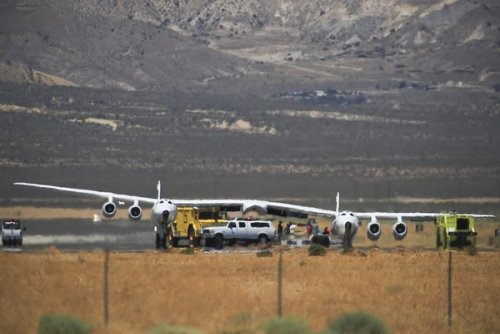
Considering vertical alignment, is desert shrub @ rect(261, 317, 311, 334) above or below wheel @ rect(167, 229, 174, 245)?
below

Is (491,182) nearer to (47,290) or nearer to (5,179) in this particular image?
(5,179)

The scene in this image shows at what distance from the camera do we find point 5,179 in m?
136

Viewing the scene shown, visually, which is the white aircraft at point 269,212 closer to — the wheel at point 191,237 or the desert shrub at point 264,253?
the wheel at point 191,237

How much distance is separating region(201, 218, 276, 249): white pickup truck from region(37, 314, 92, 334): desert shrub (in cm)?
4108

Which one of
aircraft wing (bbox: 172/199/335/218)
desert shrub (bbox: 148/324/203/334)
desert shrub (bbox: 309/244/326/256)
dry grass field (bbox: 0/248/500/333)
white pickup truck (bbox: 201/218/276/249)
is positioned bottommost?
desert shrub (bbox: 148/324/203/334)

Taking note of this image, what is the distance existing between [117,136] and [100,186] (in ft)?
171

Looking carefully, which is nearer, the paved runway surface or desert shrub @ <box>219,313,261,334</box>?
desert shrub @ <box>219,313,261,334</box>

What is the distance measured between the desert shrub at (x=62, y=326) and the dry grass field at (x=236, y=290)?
0.97 metres

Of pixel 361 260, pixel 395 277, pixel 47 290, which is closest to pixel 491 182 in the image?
pixel 361 260

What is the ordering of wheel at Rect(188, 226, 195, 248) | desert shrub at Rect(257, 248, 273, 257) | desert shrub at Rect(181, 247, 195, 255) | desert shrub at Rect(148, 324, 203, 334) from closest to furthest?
desert shrub at Rect(148, 324, 203, 334) < desert shrub at Rect(257, 248, 273, 257) < desert shrub at Rect(181, 247, 195, 255) < wheel at Rect(188, 226, 195, 248)

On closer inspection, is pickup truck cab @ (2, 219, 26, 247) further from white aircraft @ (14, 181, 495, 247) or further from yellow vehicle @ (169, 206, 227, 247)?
yellow vehicle @ (169, 206, 227, 247)

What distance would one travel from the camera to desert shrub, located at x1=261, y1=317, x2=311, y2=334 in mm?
41716

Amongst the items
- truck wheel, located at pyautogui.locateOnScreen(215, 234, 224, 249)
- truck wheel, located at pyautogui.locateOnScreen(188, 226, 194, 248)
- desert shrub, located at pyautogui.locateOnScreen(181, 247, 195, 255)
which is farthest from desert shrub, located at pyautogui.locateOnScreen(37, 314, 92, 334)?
truck wheel, located at pyautogui.locateOnScreen(188, 226, 194, 248)

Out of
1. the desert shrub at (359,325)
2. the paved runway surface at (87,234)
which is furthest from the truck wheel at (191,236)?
the desert shrub at (359,325)
